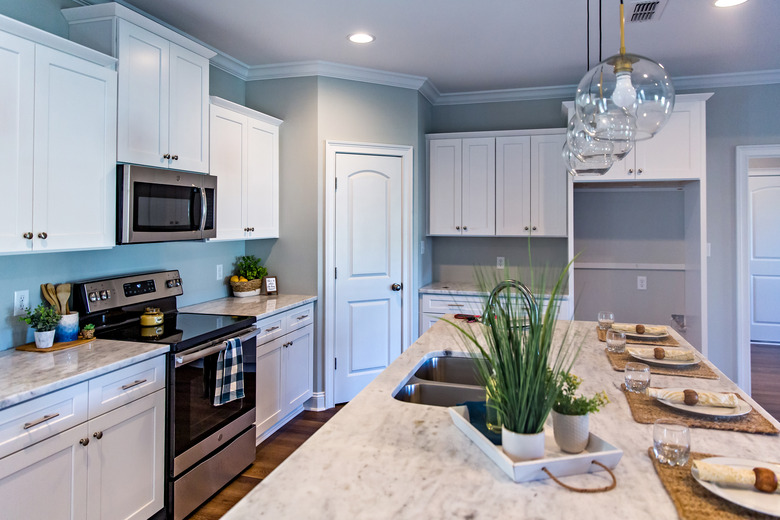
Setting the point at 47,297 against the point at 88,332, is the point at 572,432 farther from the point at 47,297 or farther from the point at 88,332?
the point at 47,297

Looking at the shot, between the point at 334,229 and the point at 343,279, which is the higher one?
the point at 334,229

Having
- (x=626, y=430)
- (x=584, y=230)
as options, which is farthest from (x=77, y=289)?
(x=584, y=230)

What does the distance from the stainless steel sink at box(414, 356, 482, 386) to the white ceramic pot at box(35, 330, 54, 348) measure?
1.62 m

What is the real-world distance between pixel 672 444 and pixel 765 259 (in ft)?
21.7

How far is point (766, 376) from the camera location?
489 centimetres

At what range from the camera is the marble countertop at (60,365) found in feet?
5.54

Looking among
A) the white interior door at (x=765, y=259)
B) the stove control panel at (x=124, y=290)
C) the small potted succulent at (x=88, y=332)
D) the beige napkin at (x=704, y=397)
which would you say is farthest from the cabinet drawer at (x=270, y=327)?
the white interior door at (x=765, y=259)

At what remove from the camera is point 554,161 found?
4.18m

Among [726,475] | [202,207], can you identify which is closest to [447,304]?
[202,207]

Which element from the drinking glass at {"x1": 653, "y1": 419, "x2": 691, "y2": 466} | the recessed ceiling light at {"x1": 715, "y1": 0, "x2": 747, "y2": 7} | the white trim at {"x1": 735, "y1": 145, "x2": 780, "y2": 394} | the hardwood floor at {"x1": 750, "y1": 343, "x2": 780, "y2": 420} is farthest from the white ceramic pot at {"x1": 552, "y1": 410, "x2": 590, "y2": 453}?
the white trim at {"x1": 735, "y1": 145, "x2": 780, "y2": 394}

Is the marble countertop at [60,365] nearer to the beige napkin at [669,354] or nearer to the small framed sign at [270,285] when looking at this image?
the small framed sign at [270,285]

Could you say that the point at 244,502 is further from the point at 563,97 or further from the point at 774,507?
the point at 563,97

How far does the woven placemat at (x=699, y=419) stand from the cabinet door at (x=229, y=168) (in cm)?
257

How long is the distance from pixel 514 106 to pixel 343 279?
225cm
